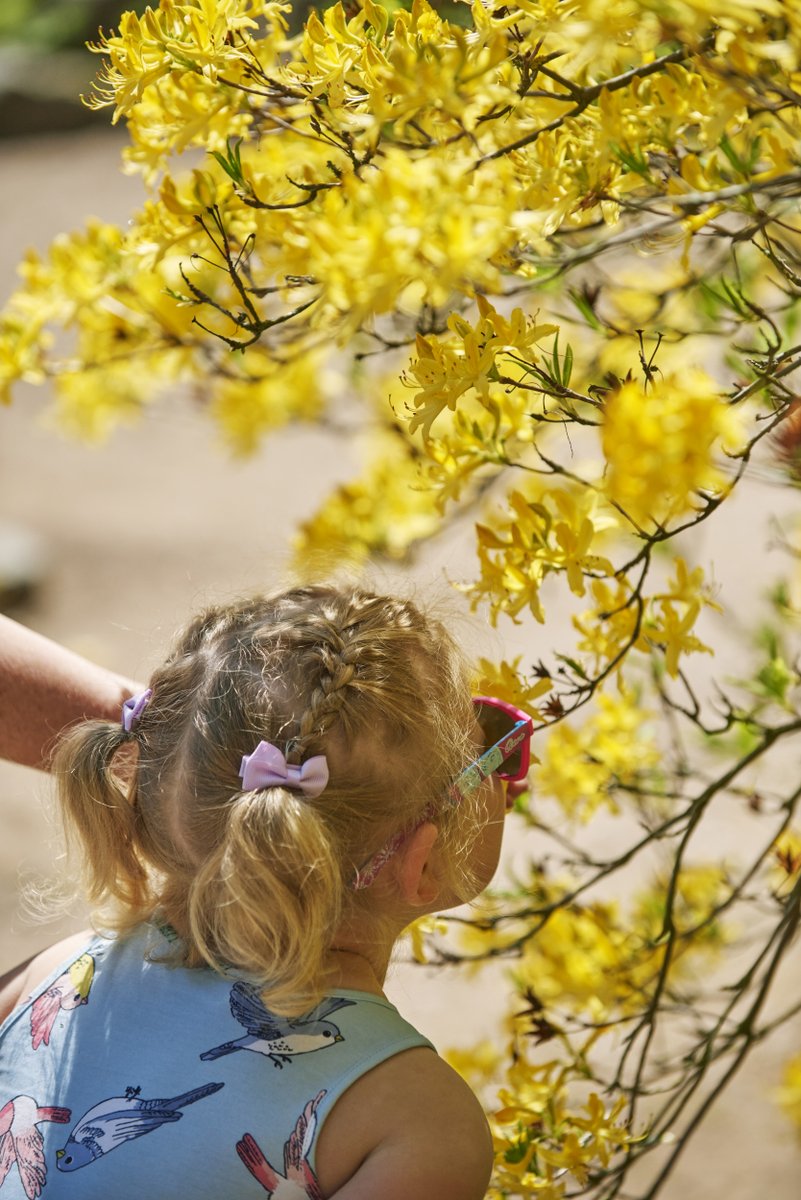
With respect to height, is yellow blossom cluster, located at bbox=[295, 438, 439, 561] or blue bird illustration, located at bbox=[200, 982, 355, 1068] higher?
yellow blossom cluster, located at bbox=[295, 438, 439, 561]

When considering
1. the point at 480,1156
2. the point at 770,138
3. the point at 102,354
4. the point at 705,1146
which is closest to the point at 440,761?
the point at 480,1156

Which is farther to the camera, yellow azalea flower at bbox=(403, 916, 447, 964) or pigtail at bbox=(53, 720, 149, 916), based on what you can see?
yellow azalea flower at bbox=(403, 916, 447, 964)

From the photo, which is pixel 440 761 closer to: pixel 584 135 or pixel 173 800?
pixel 173 800

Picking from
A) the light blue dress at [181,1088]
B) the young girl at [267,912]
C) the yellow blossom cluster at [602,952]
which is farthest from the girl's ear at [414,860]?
the yellow blossom cluster at [602,952]

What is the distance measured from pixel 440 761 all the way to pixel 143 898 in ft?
1.29

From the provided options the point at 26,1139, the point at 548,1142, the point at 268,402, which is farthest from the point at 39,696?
the point at 268,402

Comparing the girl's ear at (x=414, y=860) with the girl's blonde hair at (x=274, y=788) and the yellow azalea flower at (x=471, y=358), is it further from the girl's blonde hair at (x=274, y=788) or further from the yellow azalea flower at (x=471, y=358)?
the yellow azalea flower at (x=471, y=358)

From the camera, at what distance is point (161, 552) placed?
637cm

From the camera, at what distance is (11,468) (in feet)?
24.0

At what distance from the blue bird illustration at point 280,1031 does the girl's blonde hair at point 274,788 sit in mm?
29

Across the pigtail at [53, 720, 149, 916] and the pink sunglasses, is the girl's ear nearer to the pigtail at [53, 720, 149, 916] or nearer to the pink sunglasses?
the pink sunglasses

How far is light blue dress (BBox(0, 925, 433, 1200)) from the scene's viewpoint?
120cm

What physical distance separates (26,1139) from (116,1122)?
123 mm

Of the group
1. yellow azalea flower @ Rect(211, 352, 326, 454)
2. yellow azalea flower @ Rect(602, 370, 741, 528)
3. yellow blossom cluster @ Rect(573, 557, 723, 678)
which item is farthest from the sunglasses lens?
yellow azalea flower @ Rect(211, 352, 326, 454)
